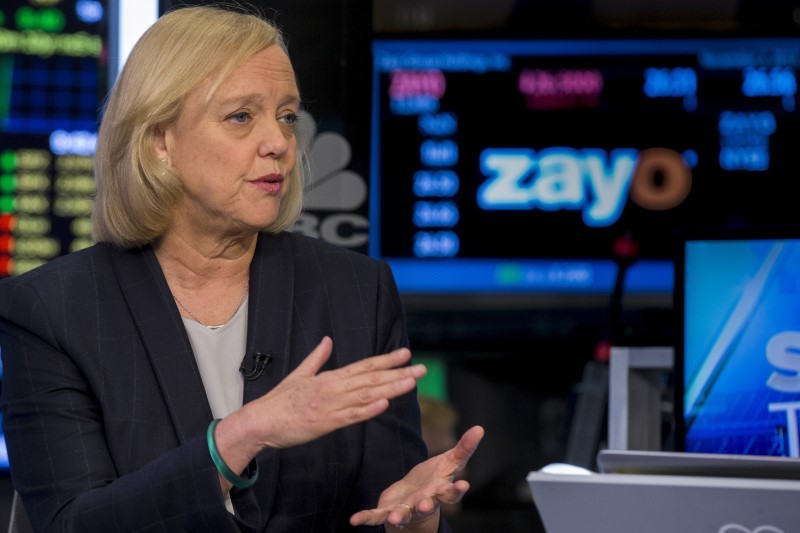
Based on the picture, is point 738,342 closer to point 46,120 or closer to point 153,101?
point 153,101

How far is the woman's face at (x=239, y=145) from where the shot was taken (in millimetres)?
1780

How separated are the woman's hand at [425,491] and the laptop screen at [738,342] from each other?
670 mm

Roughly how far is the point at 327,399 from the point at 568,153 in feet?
10.1

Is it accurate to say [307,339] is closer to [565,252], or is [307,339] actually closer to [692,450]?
[692,450]

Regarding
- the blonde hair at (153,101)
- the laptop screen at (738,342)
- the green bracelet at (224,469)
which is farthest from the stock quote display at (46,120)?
the green bracelet at (224,469)

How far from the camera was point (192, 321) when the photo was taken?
1844 millimetres

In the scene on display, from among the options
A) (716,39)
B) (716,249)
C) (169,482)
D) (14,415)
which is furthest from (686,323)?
(716,39)

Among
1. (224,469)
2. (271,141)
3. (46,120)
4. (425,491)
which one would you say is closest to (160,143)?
(271,141)

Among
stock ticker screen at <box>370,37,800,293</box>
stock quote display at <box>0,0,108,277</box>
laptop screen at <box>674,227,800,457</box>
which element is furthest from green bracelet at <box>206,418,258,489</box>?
stock ticker screen at <box>370,37,800,293</box>

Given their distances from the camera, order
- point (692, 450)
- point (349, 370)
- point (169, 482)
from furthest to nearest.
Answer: point (692, 450), point (169, 482), point (349, 370)

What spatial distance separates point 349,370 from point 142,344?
486mm

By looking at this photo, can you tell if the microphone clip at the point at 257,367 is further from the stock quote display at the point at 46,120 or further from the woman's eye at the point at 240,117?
the stock quote display at the point at 46,120

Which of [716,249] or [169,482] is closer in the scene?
[169,482]

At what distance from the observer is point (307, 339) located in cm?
183
